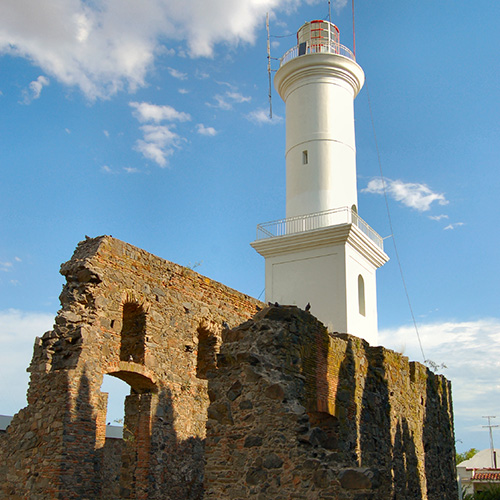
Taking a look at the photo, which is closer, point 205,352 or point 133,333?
point 133,333

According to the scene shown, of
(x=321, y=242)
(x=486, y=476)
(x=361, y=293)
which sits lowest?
(x=486, y=476)

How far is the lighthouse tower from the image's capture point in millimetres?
20922

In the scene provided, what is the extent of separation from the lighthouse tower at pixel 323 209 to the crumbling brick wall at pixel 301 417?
8202 millimetres

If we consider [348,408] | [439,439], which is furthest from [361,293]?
[348,408]

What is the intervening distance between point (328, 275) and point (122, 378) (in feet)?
35.1

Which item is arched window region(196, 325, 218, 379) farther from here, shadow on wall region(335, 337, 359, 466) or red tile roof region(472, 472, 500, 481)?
red tile roof region(472, 472, 500, 481)

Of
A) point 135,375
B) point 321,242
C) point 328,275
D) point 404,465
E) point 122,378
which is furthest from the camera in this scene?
point 321,242

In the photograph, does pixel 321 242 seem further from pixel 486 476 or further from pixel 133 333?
pixel 486 476

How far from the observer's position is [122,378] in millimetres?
11523

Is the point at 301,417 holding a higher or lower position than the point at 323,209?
lower

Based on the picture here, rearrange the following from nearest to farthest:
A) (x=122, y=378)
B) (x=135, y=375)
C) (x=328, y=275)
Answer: (x=135, y=375)
(x=122, y=378)
(x=328, y=275)

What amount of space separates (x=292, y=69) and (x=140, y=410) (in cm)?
1603

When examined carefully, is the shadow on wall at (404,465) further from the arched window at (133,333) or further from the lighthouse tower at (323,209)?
the lighthouse tower at (323,209)

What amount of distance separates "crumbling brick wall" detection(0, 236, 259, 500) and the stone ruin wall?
23 mm
